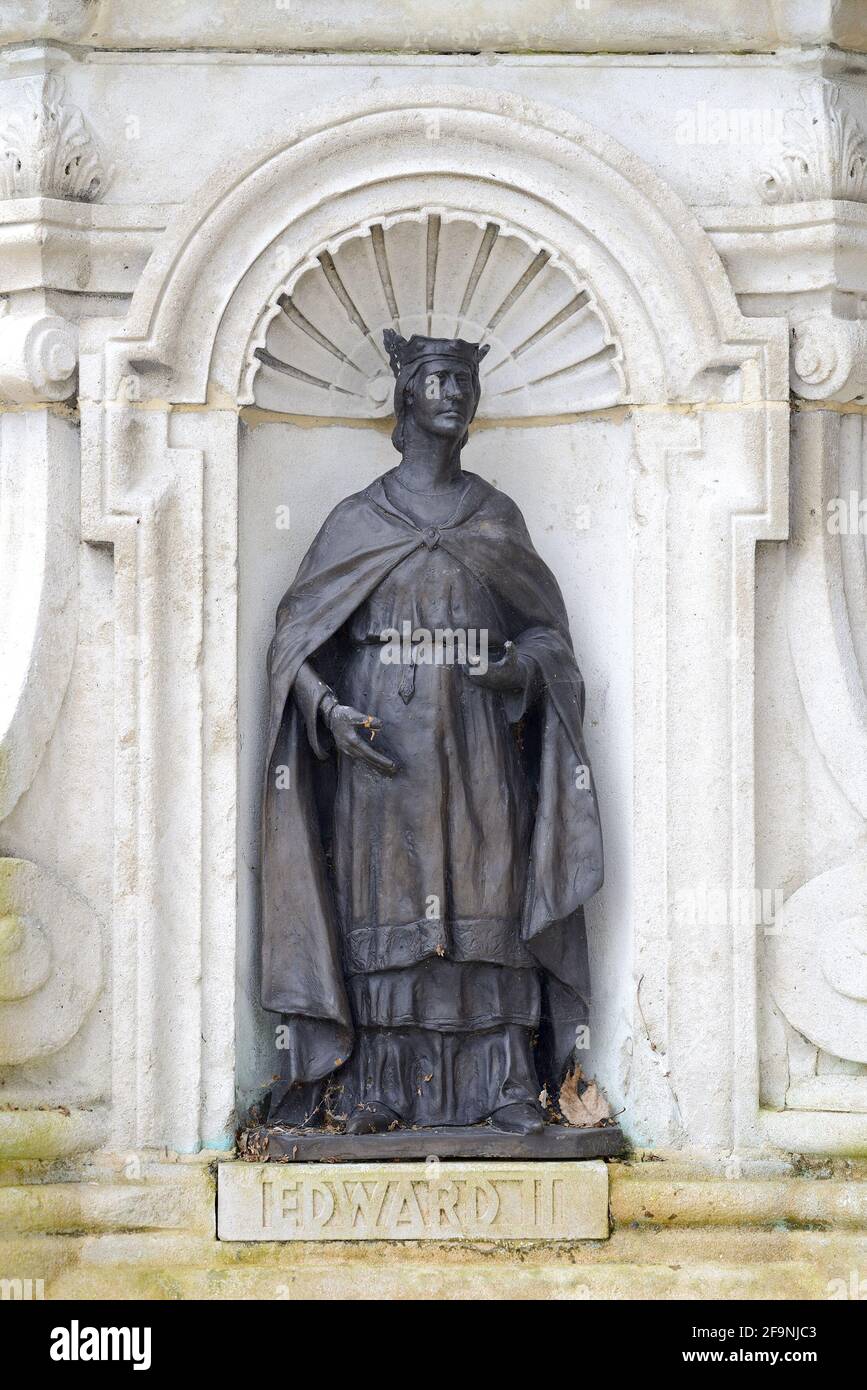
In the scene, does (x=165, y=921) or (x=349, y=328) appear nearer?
(x=165, y=921)

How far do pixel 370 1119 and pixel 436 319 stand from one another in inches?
89.4

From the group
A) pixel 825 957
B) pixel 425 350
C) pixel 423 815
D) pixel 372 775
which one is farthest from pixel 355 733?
pixel 825 957

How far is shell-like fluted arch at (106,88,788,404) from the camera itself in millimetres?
6352

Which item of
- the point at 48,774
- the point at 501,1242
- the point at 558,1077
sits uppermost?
the point at 48,774

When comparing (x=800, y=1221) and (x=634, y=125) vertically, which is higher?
(x=634, y=125)

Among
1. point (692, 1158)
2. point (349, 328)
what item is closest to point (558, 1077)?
point (692, 1158)

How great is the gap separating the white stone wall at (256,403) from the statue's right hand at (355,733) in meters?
0.29

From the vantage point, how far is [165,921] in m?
6.36

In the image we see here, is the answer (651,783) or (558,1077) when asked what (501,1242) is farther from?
(651,783)

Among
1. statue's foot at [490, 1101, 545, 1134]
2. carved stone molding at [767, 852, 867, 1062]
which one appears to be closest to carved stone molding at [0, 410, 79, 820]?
statue's foot at [490, 1101, 545, 1134]

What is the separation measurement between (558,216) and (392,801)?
1645mm
